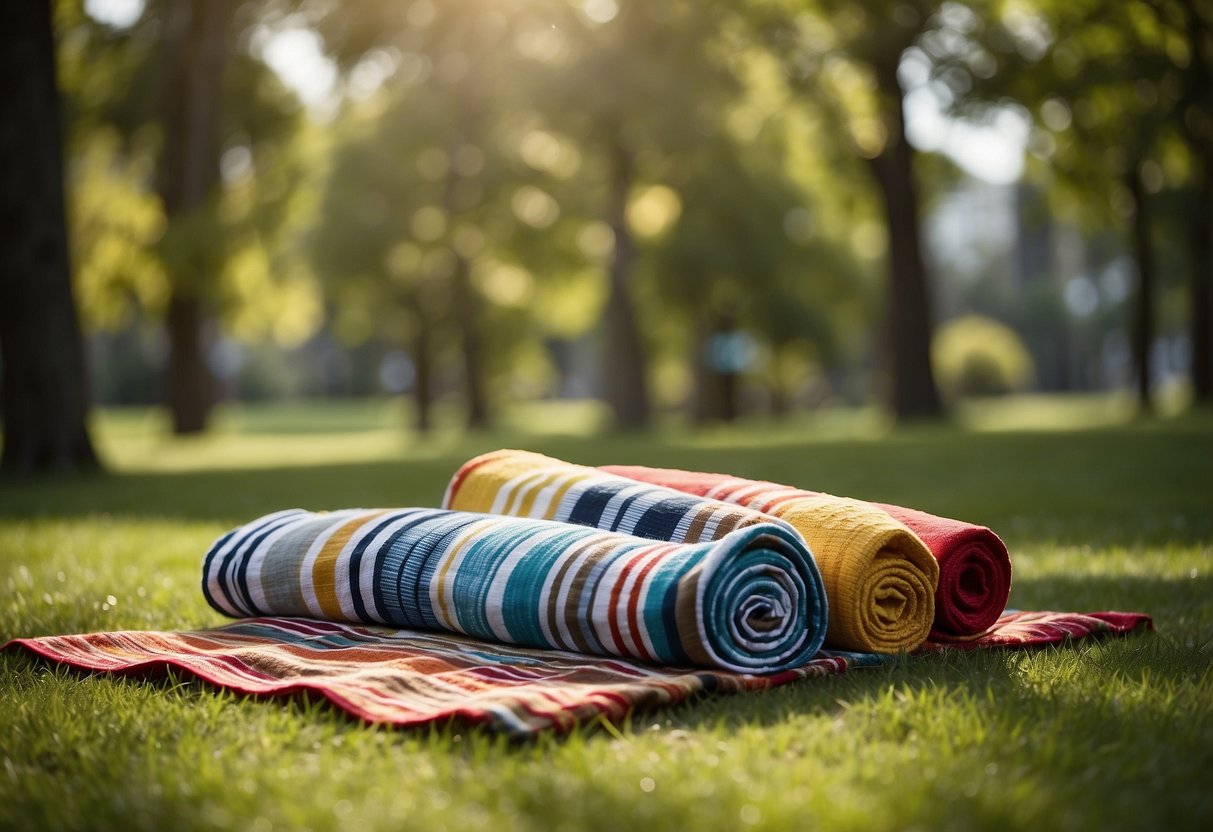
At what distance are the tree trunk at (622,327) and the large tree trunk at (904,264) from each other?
15.2ft

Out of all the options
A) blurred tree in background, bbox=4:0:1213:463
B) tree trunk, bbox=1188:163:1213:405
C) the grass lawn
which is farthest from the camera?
tree trunk, bbox=1188:163:1213:405

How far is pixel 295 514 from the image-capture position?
4.58 metres

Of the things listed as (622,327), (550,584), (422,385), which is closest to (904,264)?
(622,327)

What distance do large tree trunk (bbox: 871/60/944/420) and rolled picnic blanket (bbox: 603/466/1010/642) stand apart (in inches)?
684

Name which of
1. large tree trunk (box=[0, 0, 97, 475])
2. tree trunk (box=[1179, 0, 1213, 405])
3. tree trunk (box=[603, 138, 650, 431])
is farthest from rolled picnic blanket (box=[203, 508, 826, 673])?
tree trunk (box=[603, 138, 650, 431])

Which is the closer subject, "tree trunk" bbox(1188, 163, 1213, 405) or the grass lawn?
the grass lawn

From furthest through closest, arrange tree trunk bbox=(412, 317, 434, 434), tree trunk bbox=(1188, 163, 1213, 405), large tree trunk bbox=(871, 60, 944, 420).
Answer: tree trunk bbox=(412, 317, 434, 434) → tree trunk bbox=(1188, 163, 1213, 405) → large tree trunk bbox=(871, 60, 944, 420)

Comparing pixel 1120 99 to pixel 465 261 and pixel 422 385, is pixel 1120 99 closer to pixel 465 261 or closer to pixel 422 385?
pixel 465 261

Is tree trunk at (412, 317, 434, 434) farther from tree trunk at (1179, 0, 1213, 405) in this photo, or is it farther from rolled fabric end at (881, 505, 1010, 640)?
rolled fabric end at (881, 505, 1010, 640)

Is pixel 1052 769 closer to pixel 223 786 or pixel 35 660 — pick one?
pixel 223 786

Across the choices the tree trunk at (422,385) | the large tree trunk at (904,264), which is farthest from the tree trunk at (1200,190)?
the tree trunk at (422,385)

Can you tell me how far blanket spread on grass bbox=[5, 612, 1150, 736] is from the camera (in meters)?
2.88

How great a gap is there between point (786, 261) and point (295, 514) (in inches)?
890

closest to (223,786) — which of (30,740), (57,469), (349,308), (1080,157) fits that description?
(30,740)
